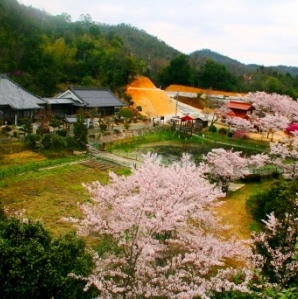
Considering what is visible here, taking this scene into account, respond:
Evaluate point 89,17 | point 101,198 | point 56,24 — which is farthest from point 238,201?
point 89,17

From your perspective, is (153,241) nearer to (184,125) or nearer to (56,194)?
(56,194)

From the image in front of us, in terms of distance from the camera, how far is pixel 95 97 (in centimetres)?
4572

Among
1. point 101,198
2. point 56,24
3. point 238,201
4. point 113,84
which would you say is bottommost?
point 238,201

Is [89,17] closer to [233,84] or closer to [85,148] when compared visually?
[233,84]

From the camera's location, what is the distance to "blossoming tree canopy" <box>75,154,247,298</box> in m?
10.4

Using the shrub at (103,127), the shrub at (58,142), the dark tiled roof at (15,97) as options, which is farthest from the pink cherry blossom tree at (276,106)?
the shrub at (58,142)

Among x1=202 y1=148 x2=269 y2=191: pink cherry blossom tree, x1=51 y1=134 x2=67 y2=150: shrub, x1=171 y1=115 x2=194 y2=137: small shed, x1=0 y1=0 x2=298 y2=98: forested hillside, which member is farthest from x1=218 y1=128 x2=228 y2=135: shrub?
x1=51 y1=134 x2=67 y2=150: shrub

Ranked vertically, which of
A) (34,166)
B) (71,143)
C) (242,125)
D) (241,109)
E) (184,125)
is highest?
(241,109)

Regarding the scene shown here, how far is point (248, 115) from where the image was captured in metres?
49.4

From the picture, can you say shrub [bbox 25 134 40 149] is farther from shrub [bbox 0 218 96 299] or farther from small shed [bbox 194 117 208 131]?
small shed [bbox 194 117 208 131]

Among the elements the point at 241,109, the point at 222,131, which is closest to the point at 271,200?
the point at 222,131

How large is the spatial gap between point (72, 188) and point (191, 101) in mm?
47314

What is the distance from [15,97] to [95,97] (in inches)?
438

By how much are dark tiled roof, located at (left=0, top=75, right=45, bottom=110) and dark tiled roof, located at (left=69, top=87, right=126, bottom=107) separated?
5957mm
